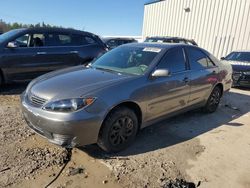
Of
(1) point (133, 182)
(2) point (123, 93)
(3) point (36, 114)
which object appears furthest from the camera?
(2) point (123, 93)

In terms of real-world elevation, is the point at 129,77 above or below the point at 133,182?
→ above

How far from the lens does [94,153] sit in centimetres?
393

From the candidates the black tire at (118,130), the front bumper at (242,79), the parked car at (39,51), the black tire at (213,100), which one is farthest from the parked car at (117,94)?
the front bumper at (242,79)

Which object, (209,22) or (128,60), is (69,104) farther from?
(209,22)

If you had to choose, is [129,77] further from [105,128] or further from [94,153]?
[94,153]

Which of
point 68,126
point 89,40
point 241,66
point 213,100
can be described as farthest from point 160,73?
point 241,66

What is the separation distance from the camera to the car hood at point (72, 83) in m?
3.55

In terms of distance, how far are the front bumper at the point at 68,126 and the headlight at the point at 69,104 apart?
0.06 metres

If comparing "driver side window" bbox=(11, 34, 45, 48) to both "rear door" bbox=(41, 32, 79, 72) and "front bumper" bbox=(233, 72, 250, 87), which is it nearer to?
"rear door" bbox=(41, 32, 79, 72)

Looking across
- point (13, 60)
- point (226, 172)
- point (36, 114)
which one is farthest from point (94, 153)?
point (13, 60)

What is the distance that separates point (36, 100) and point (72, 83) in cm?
53

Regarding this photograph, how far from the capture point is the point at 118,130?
3.86 m

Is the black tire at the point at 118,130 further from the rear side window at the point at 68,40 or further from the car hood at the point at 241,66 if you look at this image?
the car hood at the point at 241,66

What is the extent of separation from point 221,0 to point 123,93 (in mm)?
14369
